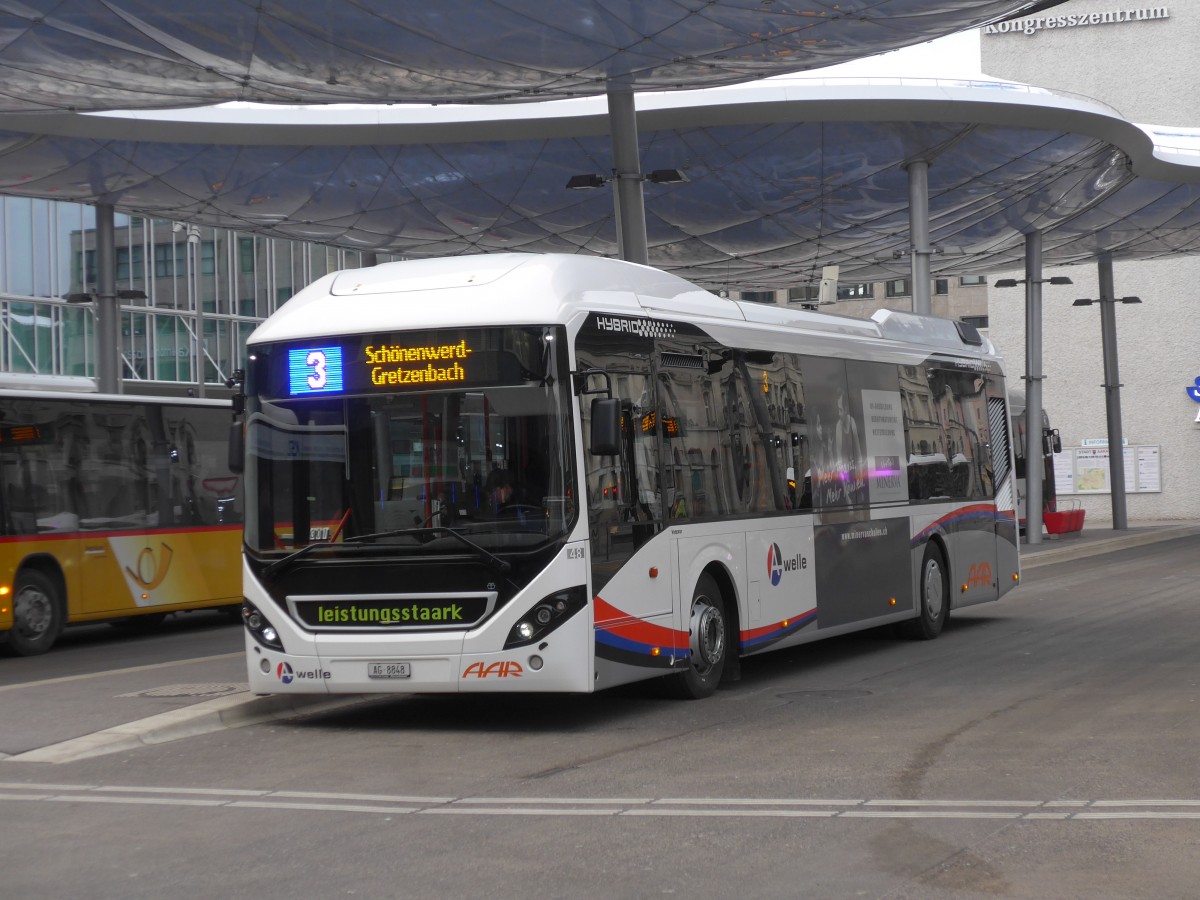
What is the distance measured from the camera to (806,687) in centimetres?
1351

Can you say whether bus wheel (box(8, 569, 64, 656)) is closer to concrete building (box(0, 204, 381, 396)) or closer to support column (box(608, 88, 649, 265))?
support column (box(608, 88, 649, 265))

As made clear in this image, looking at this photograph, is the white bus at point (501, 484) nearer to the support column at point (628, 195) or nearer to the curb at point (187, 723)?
the curb at point (187, 723)

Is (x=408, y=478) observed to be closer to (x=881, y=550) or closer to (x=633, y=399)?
(x=633, y=399)

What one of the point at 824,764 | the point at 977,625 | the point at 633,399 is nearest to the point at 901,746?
the point at 824,764

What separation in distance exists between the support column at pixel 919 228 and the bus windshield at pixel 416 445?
26.0 metres

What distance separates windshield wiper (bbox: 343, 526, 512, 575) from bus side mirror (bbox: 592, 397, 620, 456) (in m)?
0.95

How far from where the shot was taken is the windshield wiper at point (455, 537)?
10.8m

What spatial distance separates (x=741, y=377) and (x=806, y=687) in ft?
8.44

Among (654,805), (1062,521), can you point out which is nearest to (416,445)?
(654,805)

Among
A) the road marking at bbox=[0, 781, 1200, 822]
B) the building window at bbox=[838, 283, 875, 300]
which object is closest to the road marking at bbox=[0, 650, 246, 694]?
the road marking at bbox=[0, 781, 1200, 822]

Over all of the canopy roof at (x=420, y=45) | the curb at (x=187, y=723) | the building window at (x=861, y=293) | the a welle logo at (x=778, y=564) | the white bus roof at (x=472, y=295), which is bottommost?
the curb at (x=187, y=723)

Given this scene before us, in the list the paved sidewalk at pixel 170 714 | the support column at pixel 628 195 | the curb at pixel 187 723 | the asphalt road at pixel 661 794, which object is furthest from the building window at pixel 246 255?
the curb at pixel 187 723

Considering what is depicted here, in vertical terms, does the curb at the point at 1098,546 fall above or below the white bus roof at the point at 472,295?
below

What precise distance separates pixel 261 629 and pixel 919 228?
26873mm
